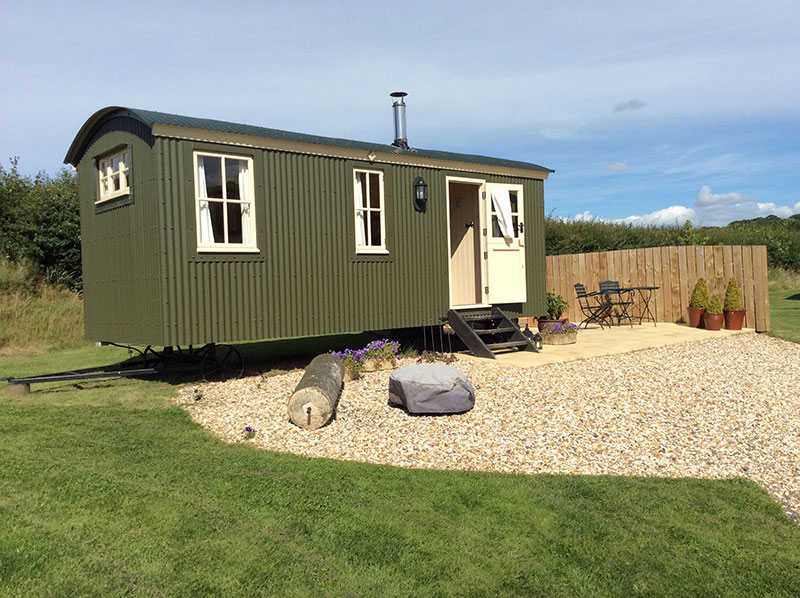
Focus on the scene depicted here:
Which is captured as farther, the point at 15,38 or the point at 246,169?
the point at 15,38

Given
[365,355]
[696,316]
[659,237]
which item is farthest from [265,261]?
[659,237]

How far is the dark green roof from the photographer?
21.8 ft

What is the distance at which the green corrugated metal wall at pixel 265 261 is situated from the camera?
21.7ft

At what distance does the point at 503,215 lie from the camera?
30.8ft

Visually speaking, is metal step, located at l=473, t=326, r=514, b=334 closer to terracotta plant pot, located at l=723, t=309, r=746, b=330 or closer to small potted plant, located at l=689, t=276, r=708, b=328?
small potted plant, located at l=689, t=276, r=708, b=328

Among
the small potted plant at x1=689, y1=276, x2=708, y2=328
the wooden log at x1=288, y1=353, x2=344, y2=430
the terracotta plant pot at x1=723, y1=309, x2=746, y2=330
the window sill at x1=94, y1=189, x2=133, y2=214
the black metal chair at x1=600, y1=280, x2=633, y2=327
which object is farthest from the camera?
the black metal chair at x1=600, y1=280, x2=633, y2=327

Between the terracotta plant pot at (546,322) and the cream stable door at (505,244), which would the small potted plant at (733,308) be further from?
the cream stable door at (505,244)

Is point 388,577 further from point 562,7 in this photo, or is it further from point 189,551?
point 562,7

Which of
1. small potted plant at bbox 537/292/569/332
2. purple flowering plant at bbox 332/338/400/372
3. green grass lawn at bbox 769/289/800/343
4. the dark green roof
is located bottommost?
green grass lawn at bbox 769/289/800/343

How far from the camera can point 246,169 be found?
716 cm

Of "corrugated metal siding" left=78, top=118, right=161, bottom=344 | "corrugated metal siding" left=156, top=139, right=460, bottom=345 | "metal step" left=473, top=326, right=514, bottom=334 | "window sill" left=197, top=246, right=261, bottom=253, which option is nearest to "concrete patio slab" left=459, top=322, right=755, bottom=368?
"metal step" left=473, top=326, right=514, bottom=334

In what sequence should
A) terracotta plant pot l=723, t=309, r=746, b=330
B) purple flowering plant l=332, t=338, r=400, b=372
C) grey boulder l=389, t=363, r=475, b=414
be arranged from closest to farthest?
grey boulder l=389, t=363, r=475, b=414, purple flowering plant l=332, t=338, r=400, b=372, terracotta plant pot l=723, t=309, r=746, b=330

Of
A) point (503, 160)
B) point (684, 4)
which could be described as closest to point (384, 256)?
point (503, 160)

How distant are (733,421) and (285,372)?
504cm
